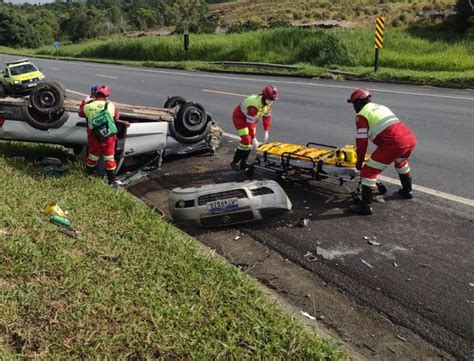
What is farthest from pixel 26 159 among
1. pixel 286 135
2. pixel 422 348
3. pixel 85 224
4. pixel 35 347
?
pixel 422 348

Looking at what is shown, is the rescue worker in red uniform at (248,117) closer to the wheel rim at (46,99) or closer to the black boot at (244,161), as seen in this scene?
the black boot at (244,161)

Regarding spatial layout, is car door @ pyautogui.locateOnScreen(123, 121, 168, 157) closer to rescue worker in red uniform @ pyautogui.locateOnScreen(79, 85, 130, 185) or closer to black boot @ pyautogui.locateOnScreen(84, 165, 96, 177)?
rescue worker in red uniform @ pyautogui.locateOnScreen(79, 85, 130, 185)

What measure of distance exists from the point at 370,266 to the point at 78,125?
4.97 meters

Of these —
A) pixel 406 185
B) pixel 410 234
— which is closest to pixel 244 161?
pixel 406 185

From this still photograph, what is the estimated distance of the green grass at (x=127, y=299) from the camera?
3.20 metres

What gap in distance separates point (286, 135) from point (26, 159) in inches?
187

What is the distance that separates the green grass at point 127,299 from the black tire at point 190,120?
3.08 meters

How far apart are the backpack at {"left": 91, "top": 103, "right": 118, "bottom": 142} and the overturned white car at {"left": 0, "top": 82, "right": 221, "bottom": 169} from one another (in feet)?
1.75

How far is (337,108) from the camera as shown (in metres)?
12.0

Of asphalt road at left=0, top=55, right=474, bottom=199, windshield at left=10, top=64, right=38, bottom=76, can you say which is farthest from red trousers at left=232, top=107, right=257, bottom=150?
windshield at left=10, top=64, right=38, bottom=76

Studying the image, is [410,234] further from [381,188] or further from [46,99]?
[46,99]

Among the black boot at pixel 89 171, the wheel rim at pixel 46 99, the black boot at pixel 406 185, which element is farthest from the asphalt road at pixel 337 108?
the wheel rim at pixel 46 99

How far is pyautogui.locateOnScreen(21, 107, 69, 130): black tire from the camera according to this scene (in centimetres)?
722

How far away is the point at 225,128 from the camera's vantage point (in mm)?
10484
